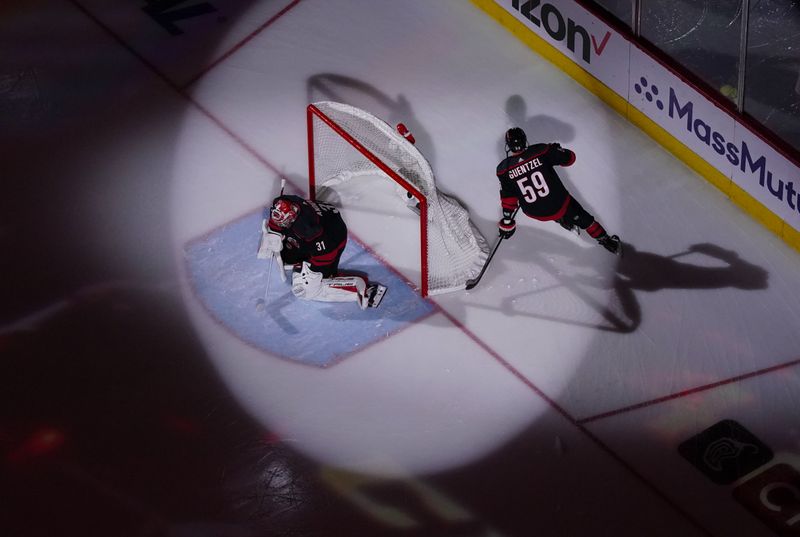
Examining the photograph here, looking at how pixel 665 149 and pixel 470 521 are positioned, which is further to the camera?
pixel 665 149

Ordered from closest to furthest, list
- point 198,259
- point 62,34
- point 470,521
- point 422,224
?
1. point 470,521
2. point 422,224
3. point 198,259
4. point 62,34

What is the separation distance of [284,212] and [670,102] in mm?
2773

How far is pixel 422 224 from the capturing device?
26.6 feet

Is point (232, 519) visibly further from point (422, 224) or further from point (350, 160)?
point (350, 160)

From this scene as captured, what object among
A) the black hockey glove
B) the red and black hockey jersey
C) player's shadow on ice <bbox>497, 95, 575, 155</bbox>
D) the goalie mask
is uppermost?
player's shadow on ice <bbox>497, 95, 575, 155</bbox>

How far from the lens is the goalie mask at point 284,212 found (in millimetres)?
7918

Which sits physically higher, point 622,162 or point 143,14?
point 622,162

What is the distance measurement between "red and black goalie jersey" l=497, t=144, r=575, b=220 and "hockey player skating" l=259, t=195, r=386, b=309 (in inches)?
38.9

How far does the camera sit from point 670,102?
29.6 feet

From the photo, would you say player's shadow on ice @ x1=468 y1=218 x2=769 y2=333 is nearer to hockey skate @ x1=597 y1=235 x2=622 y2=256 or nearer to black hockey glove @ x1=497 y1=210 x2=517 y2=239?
hockey skate @ x1=597 y1=235 x2=622 y2=256

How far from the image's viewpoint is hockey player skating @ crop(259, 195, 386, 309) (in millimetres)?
7969

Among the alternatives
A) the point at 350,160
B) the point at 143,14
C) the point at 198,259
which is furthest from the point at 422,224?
the point at 143,14

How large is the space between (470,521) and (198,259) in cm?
255

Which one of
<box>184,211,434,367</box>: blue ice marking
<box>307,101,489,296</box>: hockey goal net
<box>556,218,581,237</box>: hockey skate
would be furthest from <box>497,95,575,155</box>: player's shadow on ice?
<box>184,211,434,367</box>: blue ice marking
